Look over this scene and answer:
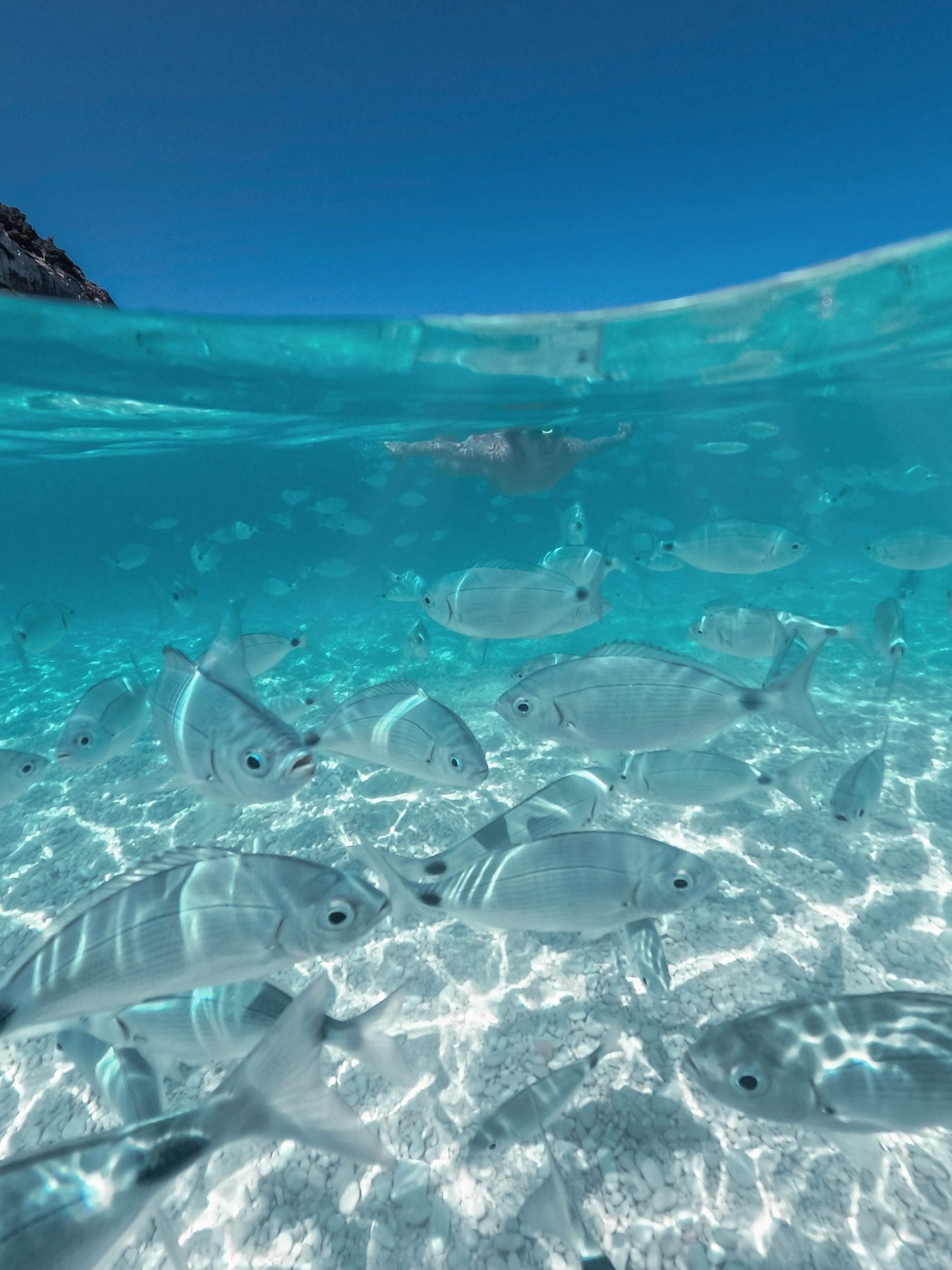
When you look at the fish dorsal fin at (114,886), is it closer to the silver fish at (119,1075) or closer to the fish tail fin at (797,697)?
the silver fish at (119,1075)

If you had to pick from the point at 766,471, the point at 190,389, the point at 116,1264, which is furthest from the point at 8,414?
the point at 766,471

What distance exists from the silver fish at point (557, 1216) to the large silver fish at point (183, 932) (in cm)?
180

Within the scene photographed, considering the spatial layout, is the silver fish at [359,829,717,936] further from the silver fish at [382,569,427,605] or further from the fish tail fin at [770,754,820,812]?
the silver fish at [382,569,427,605]

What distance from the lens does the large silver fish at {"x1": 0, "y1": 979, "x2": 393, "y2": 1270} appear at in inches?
68.0

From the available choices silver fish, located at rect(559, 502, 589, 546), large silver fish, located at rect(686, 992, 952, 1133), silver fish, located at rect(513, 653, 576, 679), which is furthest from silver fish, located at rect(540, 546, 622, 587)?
large silver fish, located at rect(686, 992, 952, 1133)

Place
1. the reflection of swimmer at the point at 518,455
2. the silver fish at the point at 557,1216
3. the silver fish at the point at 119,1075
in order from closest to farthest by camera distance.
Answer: the silver fish at the point at 119,1075 → the silver fish at the point at 557,1216 → the reflection of swimmer at the point at 518,455

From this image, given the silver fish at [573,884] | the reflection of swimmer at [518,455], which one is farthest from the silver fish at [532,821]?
the reflection of swimmer at [518,455]

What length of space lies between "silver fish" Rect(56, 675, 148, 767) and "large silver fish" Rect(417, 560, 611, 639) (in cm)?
294

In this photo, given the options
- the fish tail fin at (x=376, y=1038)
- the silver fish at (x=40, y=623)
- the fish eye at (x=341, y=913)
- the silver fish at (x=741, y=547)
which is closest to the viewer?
the fish eye at (x=341, y=913)

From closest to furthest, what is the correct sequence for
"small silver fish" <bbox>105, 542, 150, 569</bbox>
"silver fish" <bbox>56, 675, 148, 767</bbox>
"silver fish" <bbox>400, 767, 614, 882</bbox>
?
1. "silver fish" <bbox>400, 767, 614, 882</bbox>
2. "silver fish" <bbox>56, 675, 148, 767</bbox>
3. "small silver fish" <bbox>105, 542, 150, 569</bbox>

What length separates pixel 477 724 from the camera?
10.2 metres

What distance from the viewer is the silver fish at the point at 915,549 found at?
7480mm

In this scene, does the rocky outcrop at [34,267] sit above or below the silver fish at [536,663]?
above

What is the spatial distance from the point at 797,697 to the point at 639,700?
103 cm
